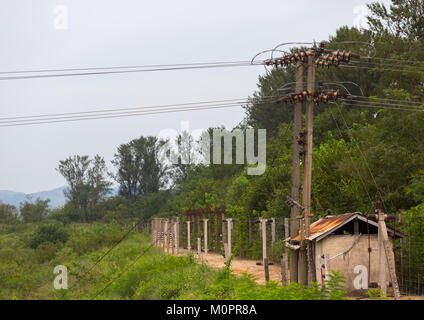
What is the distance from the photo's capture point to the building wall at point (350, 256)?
15.9m

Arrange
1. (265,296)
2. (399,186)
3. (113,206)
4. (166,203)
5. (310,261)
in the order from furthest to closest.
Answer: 1. (113,206)
2. (166,203)
3. (399,186)
4. (310,261)
5. (265,296)

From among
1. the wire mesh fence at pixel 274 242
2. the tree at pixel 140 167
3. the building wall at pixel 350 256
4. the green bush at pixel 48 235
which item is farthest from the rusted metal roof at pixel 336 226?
the tree at pixel 140 167

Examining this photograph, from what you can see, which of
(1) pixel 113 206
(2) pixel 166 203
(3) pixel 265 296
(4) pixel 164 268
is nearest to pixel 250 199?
(4) pixel 164 268

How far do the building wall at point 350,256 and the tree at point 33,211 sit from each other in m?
74.9

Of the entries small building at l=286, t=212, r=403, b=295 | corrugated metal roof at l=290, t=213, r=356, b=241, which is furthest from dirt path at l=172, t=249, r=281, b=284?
small building at l=286, t=212, r=403, b=295

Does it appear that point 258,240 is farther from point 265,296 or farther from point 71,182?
point 71,182

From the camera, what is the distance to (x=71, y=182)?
3644 inches

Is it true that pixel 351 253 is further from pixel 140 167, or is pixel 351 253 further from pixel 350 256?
pixel 140 167

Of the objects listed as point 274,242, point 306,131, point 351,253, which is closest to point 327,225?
point 351,253

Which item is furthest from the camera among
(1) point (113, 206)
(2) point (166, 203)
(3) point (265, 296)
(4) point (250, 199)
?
(1) point (113, 206)

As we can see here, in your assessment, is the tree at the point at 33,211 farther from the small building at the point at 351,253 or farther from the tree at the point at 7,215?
the small building at the point at 351,253

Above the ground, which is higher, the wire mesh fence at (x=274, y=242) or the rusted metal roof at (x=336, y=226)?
the rusted metal roof at (x=336, y=226)

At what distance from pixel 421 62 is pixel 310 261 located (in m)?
15.4

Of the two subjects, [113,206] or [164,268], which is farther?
[113,206]
